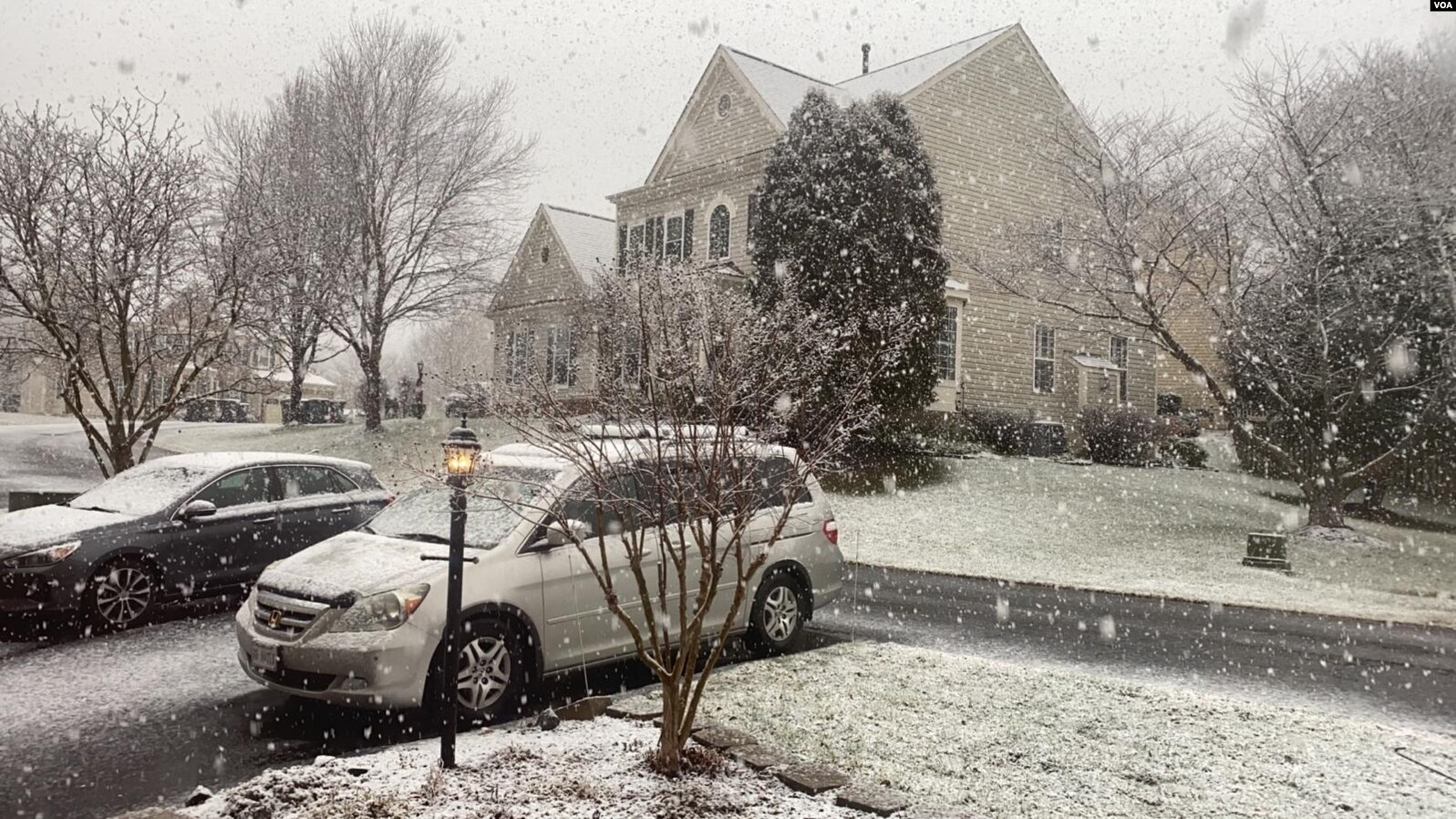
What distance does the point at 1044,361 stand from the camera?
88.1 ft

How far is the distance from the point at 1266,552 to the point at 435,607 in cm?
1353

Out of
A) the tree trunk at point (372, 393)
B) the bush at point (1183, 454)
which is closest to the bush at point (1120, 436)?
the bush at point (1183, 454)

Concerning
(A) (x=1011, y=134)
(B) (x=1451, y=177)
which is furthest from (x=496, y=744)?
(A) (x=1011, y=134)

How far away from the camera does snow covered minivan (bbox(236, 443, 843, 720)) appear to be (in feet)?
17.9

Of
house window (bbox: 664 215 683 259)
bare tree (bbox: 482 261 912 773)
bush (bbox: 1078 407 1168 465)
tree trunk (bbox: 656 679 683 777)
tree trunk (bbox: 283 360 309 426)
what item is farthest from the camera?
tree trunk (bbox: 283 360 309 426)

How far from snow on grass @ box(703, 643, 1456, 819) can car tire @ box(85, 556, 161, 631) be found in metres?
5.53

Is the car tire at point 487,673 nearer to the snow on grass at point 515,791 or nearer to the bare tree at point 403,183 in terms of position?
the snow on grass at point 515,791

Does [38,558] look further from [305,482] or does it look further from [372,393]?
[372,393]

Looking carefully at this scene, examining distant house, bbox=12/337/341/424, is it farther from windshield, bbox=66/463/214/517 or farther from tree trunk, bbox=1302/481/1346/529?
tree trunk, bbox=1302/481/1346/529

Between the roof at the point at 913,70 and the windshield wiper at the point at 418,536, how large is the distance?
842 inches

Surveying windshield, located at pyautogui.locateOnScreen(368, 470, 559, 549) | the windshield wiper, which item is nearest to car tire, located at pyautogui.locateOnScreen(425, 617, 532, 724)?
windshield, located at pyautogui.locateOnScreen(368, 470, 559, 549)

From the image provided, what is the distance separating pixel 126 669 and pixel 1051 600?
9481 millimetres

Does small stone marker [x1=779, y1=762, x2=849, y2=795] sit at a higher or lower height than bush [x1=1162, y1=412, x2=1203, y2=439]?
lower

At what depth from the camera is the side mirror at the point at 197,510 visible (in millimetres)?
8695
